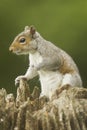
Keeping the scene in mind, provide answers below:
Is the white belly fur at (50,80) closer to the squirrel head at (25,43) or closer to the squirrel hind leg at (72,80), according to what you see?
the squirrel hind leg at (72,80)

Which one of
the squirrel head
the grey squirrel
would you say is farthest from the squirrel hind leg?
the squirrel head

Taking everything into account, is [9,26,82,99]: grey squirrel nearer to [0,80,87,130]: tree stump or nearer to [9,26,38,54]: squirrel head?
[9,26,38,54]: squirrel head

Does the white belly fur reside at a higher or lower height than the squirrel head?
lower

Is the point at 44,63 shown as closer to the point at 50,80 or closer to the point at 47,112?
the point at 50,80

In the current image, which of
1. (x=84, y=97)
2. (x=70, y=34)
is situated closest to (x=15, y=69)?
(x=70, y=34)

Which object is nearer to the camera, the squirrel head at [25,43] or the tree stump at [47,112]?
the tree stump at [47,112]

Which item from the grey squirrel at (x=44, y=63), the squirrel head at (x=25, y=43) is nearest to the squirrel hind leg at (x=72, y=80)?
the grey squirrel at (x=44, y=63)
